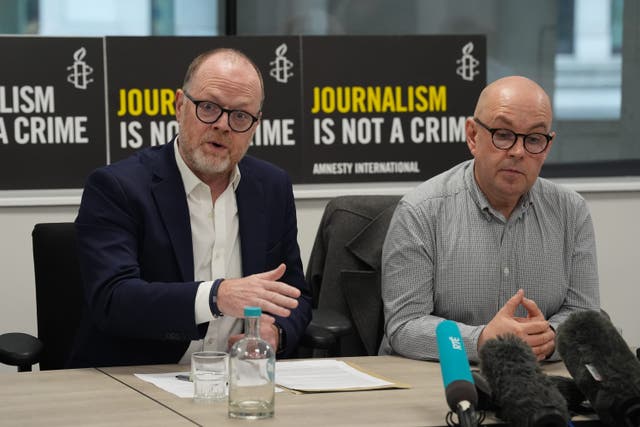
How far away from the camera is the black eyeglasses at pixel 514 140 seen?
2.97m

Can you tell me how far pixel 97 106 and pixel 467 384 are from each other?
2.74m

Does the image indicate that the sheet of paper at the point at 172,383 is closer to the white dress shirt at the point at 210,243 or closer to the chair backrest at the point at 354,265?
the white dress shirt at the point at 210,243

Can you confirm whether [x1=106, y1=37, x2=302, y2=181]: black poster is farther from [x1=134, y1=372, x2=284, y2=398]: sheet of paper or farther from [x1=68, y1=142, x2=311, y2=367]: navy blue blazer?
[x1=134, y1=372, x2=284, y2=398]: sheet of paper

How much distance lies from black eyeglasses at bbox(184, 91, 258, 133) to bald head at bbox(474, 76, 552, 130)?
67 cm

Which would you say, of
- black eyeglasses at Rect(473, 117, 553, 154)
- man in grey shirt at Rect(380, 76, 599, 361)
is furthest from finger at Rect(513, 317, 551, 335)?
black eyeglasses at Rect(473, 117, 553, 154)

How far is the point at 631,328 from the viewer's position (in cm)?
493

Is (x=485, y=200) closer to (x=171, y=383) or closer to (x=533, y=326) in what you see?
(x=533, y=326)

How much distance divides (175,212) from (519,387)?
1.15 meters

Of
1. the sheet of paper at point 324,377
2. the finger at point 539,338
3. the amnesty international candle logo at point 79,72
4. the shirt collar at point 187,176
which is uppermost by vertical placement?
the amnesty international candle logo at point 79,72

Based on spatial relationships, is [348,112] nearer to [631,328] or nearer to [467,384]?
[631,328]

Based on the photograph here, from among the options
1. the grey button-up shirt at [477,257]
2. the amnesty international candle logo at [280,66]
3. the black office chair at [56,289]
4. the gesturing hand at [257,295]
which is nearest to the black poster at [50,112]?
the amnesty international candle logo at [280,66]

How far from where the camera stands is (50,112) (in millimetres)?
4273

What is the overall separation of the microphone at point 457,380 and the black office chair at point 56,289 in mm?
1401

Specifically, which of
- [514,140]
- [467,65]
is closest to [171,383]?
[514,140]
